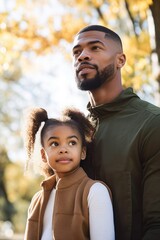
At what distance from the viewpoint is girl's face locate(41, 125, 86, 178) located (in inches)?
127

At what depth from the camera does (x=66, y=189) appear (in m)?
3.22

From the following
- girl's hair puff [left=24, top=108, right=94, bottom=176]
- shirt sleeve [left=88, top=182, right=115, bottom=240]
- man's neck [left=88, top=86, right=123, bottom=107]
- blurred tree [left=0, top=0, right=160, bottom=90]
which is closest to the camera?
shirt sleeve [left=88, top=182, right=115, bottom=240]

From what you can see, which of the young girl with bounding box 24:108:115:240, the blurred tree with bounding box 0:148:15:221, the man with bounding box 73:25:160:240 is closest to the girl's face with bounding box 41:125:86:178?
the young girl with bounding box 24:108:115:240

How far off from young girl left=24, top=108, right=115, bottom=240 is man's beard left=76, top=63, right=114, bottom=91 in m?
0.18

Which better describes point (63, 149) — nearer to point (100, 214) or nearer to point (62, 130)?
point (62, 130)

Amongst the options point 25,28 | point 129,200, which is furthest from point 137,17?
point 129,200

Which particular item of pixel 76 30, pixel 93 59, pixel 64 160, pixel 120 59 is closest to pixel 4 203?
pixel 76 30

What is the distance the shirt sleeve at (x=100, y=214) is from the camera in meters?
2.96

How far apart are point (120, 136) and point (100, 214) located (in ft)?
1.69

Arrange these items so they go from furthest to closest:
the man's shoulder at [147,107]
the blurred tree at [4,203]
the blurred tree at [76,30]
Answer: the blurred tree at [4,203], the blurred tree at [76,30], the man's shoulder at [147,107]

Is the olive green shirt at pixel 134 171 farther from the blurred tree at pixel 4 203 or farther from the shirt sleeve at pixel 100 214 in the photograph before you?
the blurred tree at pixel 4 203

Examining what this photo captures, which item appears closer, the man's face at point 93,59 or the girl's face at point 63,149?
the girl's face at point 63,149

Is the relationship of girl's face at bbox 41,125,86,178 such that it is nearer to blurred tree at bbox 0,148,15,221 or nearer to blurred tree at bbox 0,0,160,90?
blurred tree at bbox 0,0,160,90

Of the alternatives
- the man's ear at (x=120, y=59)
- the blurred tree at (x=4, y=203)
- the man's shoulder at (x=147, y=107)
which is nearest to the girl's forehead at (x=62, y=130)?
the man's shoulder at (x=147, y=107)
